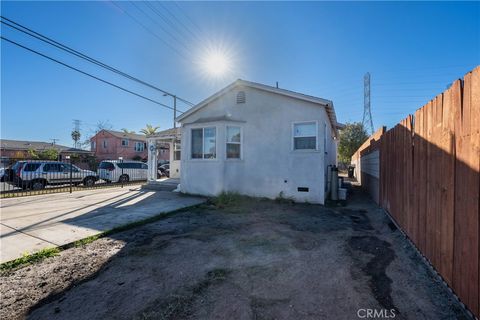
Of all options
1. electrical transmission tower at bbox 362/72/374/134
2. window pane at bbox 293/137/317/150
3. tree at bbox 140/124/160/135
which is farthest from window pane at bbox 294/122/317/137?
tree at bbox 140/124/160/135

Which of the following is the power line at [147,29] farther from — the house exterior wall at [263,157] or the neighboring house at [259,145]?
the house exterior wall at [263,157]

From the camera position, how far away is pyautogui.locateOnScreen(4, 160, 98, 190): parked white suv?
12461 mm

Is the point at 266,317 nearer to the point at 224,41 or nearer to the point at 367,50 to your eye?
the point at 224,41

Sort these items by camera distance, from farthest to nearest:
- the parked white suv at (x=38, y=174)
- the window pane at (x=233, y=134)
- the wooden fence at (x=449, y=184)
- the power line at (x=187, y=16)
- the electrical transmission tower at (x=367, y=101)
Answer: the electrical transmission tower at (x=367, y=101)
the parked white suv at (x=38, y=174)
the power line at (x=187, y=16)
the window pane at (x=233, y=134)
the wooden fence at (x=449, y=184)

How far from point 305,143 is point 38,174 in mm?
14924

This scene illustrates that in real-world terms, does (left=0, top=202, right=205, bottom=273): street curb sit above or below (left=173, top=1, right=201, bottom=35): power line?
below

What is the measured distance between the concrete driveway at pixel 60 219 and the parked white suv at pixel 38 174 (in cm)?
465

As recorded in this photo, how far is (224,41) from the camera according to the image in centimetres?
1220

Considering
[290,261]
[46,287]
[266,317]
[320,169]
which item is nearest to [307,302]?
[266,317]

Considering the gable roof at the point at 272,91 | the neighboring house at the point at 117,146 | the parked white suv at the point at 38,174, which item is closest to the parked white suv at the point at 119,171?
the parked white suv at the point at 38,174

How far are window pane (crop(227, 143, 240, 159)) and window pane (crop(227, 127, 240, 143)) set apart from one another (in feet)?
0.71

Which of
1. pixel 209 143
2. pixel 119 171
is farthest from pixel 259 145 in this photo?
pixel 119 171

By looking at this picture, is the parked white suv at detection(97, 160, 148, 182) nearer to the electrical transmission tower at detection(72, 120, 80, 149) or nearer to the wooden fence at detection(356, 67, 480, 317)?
the wooden fence at detection(356, 67, 480, 317)

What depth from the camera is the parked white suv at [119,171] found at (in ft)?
55.3
